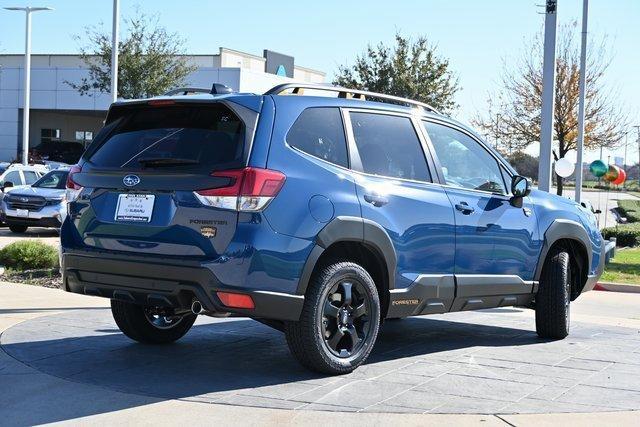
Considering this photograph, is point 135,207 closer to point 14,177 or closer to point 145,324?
point 145,324

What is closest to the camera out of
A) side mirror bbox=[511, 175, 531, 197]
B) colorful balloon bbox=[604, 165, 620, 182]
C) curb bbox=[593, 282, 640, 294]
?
side mirror bbox=[511, 175, 531, 197]

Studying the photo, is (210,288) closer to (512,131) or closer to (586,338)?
(586,338)

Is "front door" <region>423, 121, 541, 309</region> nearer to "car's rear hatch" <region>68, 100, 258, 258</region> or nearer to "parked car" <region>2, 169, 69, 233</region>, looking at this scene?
"car's rear hatch" <region>68, 100, 258, 258</region>

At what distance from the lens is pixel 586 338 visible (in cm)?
830

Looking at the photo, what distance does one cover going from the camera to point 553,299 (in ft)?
26.0

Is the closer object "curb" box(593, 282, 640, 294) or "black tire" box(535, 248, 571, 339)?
"black tire" box(535, 248, 571, 339)

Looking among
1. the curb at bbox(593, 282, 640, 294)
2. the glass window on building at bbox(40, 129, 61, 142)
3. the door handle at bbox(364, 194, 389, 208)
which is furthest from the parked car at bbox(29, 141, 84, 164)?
the door handle at bbox(364, 194, 389, 208)

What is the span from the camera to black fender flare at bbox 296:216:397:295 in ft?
18.7

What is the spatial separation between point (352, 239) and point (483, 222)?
1.62 metres

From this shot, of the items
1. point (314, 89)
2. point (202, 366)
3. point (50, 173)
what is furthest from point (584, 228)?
point (50, 173)

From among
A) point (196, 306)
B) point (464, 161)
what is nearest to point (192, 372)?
point (196, 306)

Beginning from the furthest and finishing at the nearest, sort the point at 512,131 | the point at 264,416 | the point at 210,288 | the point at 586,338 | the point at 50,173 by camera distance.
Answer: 1. the point at 512,131
2. the point at 50,173
3. the point at 586,338
4. the point at 210,288
5. the point at 264,416

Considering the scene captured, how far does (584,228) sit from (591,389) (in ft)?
8.51

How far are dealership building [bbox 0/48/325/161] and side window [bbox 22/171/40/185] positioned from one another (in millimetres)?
22217
